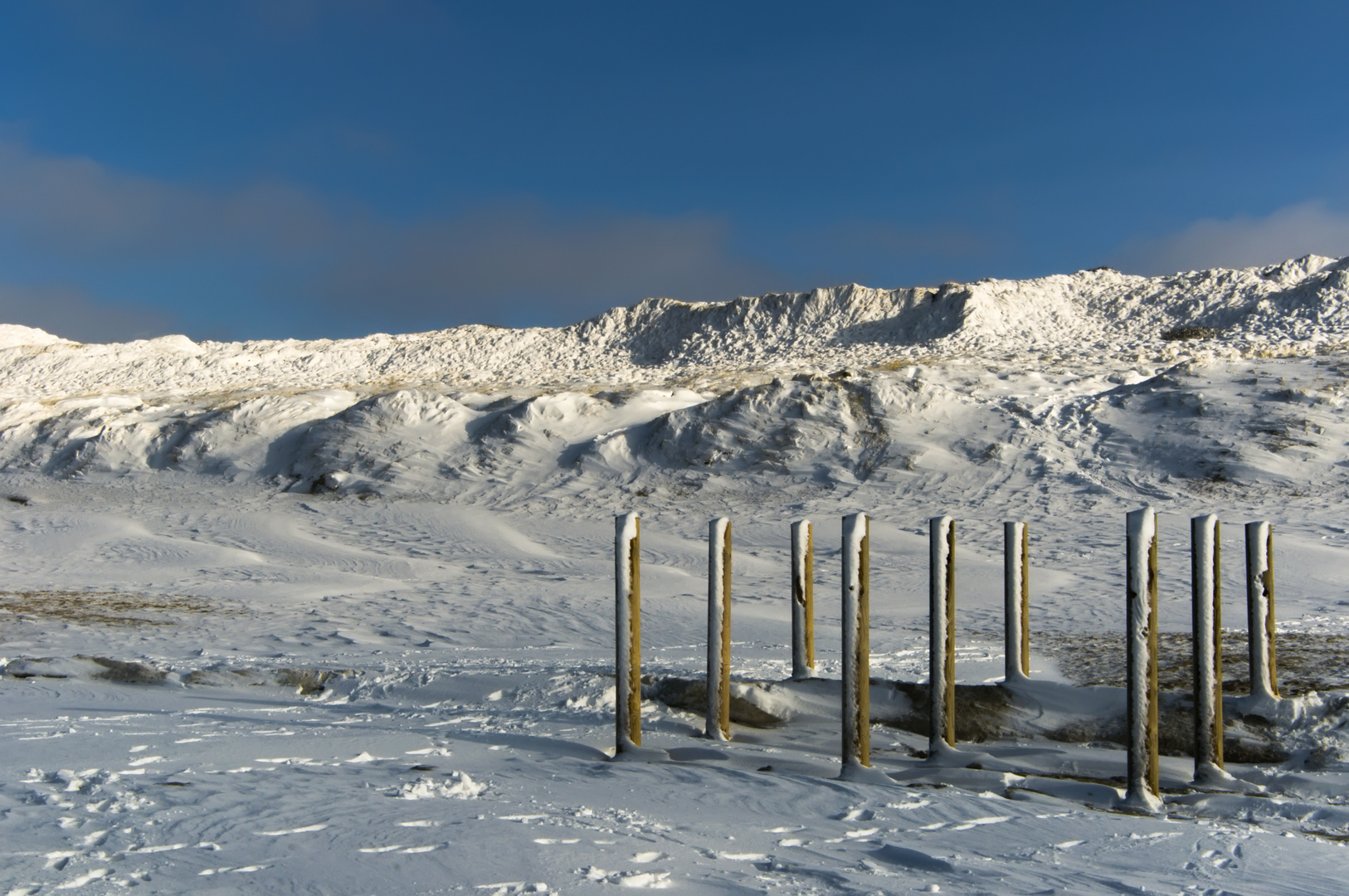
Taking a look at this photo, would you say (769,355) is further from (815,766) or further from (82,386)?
(815,766)

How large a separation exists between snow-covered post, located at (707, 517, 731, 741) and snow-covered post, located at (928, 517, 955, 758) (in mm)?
1218

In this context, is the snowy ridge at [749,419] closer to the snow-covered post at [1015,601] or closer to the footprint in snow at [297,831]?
the snow-covered post at [1015,601]

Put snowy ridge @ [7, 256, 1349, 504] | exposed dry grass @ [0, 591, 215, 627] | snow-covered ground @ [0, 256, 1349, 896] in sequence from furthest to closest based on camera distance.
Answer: snowy ridge @ [7, 256, 1349, 504] < exposed dry grass @ [0, 591, 215, 627] < snow-covered ground @ [0, 256, 1349, 896]

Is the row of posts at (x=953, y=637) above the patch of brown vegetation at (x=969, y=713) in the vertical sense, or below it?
above

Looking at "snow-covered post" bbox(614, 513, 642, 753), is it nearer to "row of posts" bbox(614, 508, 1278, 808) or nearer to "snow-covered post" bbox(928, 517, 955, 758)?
"row of posts" bbox(614, 508, 1278, 808)

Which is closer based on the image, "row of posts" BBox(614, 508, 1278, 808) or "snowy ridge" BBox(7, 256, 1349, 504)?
"row of posts" BBox(614, 508, 1278, 808)

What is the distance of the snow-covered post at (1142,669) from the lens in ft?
16.3

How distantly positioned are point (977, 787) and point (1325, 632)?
604 cm

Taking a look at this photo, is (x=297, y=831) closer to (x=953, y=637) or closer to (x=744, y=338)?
(x=953, y=637)

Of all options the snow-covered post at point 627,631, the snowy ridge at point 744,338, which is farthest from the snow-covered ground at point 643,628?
the snowy ridge at point 744,338

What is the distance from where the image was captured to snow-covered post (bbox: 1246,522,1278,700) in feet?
19.8

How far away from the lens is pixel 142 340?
49906 millimetres

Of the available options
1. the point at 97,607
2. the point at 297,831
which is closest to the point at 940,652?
the point at 297,831

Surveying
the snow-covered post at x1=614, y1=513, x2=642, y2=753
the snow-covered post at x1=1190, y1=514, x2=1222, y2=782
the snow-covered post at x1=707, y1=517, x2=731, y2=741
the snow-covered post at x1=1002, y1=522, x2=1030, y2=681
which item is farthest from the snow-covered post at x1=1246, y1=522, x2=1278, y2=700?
the snow-covered post at x1=614, y1=513, x2=642, y2=753
